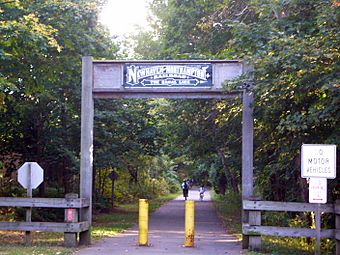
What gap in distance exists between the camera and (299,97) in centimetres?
1341

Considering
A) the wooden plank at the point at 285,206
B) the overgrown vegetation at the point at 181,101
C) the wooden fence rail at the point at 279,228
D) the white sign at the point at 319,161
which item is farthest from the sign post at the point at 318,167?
the wooden plank at the point at 285,206

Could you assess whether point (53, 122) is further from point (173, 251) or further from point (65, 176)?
point (173, 251)

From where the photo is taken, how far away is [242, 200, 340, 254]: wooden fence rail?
532 inches

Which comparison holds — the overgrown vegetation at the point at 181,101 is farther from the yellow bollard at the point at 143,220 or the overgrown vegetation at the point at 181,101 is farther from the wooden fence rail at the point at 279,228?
the yellow bollard at the point at 143,220

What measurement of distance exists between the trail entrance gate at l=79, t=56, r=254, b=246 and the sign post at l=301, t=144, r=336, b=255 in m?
3.43

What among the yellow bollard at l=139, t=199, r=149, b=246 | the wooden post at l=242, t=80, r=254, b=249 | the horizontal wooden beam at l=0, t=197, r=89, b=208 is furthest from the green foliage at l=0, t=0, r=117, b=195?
the wooden post at l=242, t=80, r=254, b=249

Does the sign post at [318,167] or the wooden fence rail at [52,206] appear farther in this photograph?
the wooden fence rail at [52,206]

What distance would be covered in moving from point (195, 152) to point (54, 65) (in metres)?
13.2

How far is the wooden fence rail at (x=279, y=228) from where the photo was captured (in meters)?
13.5

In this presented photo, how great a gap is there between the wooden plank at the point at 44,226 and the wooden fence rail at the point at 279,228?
159 inches

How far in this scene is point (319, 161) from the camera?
11.9 m

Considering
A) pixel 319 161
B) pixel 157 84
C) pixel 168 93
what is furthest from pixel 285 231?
pixel 157 84

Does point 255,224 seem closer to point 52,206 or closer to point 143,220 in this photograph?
point 143,220

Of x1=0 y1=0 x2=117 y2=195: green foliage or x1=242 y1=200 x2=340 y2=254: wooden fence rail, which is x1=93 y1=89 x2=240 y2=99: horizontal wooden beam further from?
x1=242 y1=200 x2=340 y2=254: wooden fence rail
